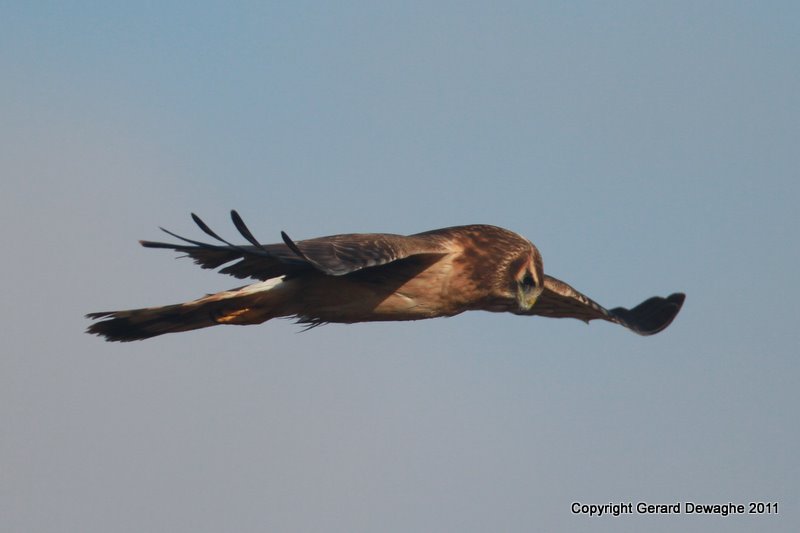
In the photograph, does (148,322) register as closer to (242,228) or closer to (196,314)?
(196,314)

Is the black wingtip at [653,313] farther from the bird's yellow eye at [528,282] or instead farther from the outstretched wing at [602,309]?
the bird's yellow eye at [528,282]

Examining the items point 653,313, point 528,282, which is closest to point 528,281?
point 528,282

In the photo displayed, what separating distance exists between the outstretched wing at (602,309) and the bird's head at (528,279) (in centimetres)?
137

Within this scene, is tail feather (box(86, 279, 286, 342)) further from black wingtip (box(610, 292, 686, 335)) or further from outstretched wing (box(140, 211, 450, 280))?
black wingtip (box(610, 292, 686, 335))

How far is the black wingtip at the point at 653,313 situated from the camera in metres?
16.2

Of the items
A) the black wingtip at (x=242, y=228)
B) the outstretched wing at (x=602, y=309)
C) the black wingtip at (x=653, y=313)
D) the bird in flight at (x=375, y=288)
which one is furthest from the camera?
the black wingtip at (x=653, y=313)

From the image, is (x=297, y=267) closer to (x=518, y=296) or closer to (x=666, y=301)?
(x=518, y=296)

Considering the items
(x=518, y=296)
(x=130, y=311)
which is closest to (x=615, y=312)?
(x=518, y=296)

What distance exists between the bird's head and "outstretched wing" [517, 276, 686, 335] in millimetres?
1369

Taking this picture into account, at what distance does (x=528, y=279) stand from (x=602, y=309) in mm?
2749

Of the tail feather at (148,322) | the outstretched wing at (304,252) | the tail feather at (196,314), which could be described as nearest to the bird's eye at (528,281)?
the outstretched wing at (304,252)

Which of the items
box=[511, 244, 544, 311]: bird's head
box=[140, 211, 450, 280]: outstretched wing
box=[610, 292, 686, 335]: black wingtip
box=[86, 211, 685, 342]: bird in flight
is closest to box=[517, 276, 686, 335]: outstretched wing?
box=[610, 292, 686, 335]: black wingtip

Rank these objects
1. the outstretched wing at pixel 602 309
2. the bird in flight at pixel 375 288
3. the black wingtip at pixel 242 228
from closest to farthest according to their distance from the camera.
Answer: the black wingtip at pixel 242 228 → the bird in flight at pixel 375 288 → the outstretched wing at pixel 602 309

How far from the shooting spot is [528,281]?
12.9 metres
